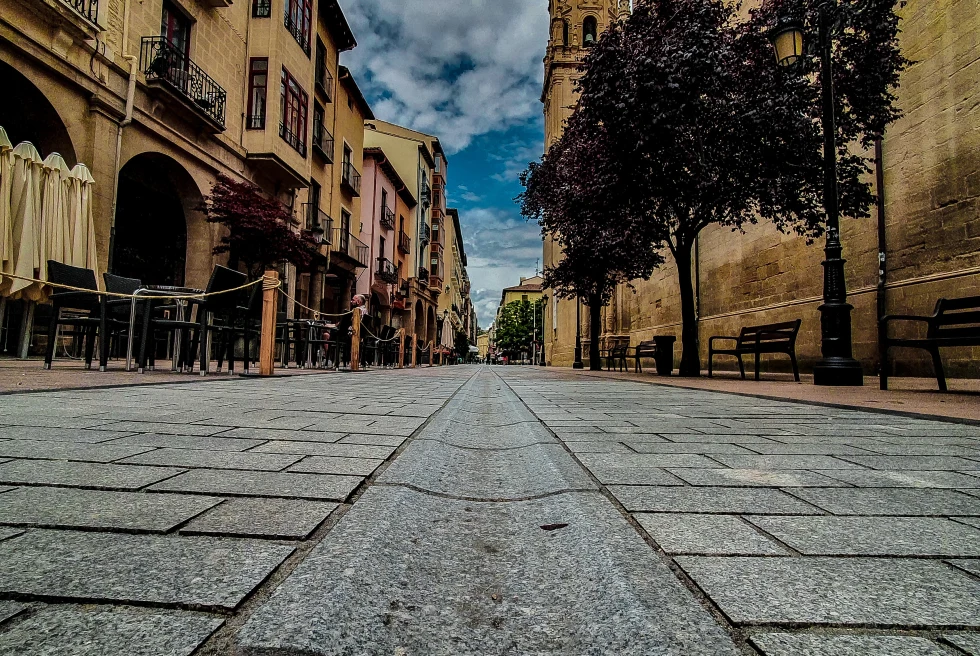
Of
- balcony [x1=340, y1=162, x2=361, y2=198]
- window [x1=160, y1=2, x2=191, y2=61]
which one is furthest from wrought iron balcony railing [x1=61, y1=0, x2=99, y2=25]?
balcony [x1=340, y1=162, x2=361, y2=198]

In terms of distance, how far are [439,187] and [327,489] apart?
154ft

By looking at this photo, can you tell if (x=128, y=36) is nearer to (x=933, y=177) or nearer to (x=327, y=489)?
(x=327, y=489)

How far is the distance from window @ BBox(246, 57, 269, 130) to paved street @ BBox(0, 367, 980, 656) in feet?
48.6

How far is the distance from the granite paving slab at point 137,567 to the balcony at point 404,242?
33926mm

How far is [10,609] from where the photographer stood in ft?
2.38

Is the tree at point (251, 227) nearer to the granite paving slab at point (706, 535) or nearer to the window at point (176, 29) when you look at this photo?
the window at point (176, 29)

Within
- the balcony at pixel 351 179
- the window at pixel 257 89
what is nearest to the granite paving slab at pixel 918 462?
the window at pixel 257 89

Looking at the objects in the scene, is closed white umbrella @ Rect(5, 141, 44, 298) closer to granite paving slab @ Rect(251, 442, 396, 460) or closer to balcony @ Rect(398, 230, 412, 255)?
granite paving slab @ Rect(251, 442, 396, 460)

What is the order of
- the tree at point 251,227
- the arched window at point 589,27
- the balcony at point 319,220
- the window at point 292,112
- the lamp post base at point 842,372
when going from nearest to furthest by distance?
the lamp post base at point 842,372, the tree at point 251,227, the window at point 292,112, the balcony at point 319,220, the arched window at point 589,27

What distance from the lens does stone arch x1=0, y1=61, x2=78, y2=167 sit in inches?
346

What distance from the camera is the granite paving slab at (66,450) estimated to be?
1.74m

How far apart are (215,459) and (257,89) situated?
52.5 feet

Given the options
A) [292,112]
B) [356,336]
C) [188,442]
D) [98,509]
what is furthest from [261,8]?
[98,509]

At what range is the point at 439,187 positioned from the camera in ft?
153
